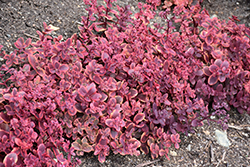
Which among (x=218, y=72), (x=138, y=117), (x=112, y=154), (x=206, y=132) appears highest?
(x=218, y=72)

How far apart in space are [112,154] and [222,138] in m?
1.17

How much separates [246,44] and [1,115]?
2.72m

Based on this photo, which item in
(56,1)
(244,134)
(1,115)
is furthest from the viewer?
(56,1)

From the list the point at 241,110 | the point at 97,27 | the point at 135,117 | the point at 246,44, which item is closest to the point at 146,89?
the point at 135,117

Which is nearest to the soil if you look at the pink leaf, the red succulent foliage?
the pink leaf

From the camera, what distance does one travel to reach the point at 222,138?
238 centimetres

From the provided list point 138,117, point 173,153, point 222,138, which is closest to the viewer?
point 138,117

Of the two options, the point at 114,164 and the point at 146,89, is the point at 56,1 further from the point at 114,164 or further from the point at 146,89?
the point at 114,164

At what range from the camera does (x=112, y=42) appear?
226 cm

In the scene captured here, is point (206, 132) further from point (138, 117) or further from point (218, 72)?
point (138, 117)

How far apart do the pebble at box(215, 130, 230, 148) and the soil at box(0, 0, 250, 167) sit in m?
0.04

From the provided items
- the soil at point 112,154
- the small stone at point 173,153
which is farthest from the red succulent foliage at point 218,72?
the small stone at point 173,153

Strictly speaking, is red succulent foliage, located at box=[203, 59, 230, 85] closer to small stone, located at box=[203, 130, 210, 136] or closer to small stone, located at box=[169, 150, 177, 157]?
small stone, located at box=[203, 130, 210, 136]

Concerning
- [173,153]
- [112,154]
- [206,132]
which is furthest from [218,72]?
[112,154]
